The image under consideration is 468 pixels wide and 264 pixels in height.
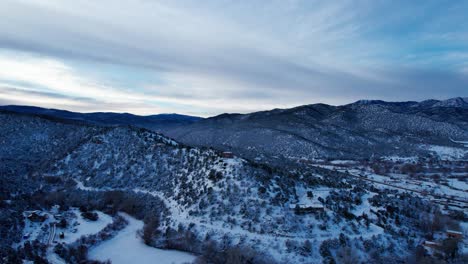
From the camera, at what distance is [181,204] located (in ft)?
144

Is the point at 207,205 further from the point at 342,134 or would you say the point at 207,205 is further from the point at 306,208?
the point at 342,134

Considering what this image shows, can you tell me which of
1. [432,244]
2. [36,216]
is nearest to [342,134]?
[432,244]

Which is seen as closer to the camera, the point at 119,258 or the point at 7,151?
the point at 119,258

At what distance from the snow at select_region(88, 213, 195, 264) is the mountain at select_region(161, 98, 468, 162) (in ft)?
225

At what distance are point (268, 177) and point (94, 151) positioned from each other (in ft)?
123

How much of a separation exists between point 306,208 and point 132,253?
68.4ft

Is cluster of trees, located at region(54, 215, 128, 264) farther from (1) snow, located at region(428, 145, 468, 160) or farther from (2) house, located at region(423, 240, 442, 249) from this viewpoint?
(1) snow, located at region(428, 145, 468, 160)

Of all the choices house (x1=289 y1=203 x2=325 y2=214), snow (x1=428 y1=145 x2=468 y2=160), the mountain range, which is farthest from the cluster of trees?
snow (x1=428 y1=145 x2=468 y2=160)

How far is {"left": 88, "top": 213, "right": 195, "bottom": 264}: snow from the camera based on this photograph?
35281 mm

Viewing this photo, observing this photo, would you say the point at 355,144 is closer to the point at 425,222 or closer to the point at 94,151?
the point at 425,222

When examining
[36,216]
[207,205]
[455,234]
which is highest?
[207,205]

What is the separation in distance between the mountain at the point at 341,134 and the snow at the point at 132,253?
68.5 m

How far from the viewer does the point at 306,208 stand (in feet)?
130

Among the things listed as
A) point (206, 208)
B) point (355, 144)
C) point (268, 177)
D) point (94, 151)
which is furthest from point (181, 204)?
point (355, 144)
